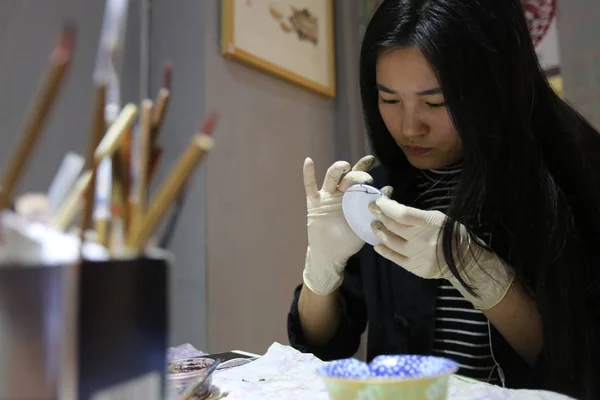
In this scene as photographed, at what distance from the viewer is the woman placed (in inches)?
23.9

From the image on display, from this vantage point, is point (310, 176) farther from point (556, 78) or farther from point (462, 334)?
point (556, 78)

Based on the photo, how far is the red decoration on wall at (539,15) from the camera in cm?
141

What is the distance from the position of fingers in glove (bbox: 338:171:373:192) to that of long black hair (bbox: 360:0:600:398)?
0.38ft

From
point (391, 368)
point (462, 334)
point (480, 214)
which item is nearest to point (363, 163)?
point (480, 214)

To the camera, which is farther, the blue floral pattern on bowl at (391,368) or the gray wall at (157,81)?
the gray wall at (157,81)

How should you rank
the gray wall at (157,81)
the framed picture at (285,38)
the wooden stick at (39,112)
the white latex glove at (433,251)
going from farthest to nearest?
the framed picture at (285,38) < the gray wall at (157,81) < the white latex glove at (433,251) < the wooden stick at (39,112)

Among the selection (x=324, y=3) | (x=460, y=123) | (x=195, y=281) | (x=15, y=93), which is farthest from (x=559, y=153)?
(x=324, y=3)

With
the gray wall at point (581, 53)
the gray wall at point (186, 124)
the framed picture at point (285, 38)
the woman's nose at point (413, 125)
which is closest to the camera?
the woman's nose at point (413, 125)

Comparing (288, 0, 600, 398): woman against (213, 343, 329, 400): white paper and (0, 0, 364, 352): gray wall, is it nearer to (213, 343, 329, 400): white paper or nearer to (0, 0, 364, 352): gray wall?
(213, 343, 329, 400): white paper

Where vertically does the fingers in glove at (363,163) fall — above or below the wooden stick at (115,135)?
above

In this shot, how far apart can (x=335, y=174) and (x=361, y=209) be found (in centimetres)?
7

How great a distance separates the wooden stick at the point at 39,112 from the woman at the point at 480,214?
1.46 ft

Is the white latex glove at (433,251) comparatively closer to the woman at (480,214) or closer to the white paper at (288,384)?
the woman at (480,214)

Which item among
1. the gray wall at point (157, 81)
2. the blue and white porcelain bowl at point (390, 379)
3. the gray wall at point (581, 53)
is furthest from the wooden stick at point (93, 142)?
the gray wall at point (581, 53)
